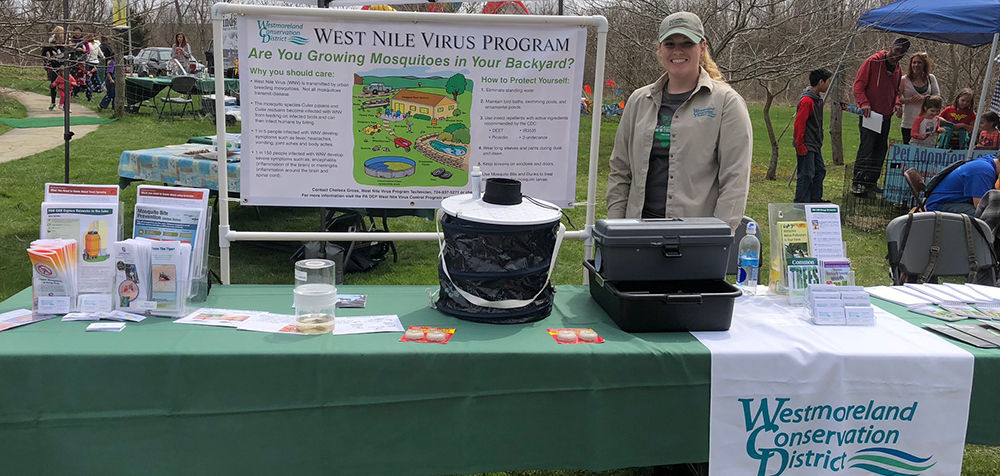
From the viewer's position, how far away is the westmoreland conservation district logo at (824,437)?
199 cm

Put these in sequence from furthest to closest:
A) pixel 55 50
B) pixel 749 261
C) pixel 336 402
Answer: pixel 55 50
pixel 749 261
pixel 336 402

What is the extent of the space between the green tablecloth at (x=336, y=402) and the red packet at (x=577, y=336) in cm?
3

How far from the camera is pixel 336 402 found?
6.22ft

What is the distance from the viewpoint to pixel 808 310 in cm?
232

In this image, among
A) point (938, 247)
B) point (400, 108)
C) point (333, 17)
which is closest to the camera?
point (333, 17)

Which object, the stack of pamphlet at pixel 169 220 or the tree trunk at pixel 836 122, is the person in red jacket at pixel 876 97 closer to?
the tree trunk at pixel 836 122

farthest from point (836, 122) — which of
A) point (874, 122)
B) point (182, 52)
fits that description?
point (182, 52)

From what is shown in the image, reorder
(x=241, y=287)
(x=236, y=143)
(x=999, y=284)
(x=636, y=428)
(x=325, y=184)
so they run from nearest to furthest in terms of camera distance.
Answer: (x=636, y=428), (x=241, y=287), (x=325, y=184), (x=999, y=284), (x=236, y=143)

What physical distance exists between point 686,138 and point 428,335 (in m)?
1.31

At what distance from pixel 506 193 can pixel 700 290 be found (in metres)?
0.66

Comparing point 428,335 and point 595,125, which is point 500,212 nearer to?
point 428,335

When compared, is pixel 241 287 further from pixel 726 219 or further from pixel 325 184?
pixel 726 219

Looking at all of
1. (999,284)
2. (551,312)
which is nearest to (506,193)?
(551,312)

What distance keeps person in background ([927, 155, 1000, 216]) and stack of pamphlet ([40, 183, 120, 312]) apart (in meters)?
5.22
